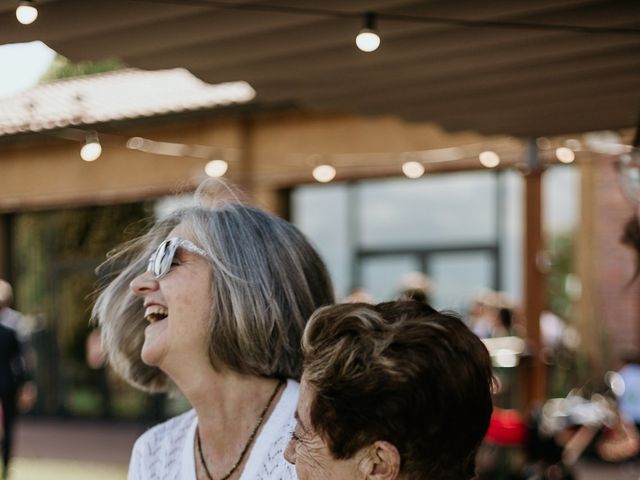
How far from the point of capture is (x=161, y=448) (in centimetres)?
289

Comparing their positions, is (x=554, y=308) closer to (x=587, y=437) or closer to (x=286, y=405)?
(x=587, y=437)

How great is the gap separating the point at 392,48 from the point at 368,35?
55 cm

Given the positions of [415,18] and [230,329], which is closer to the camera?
[230,329]

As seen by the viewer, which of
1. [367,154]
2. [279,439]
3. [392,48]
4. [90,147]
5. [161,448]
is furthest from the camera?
[367,154]

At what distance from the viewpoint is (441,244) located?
13.9 m

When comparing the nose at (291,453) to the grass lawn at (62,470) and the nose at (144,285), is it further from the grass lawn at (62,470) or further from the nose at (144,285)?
the grass lawn at (62,470)

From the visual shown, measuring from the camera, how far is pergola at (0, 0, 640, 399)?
399 centimetres

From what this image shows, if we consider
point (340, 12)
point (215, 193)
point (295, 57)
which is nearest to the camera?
point (215, 193)

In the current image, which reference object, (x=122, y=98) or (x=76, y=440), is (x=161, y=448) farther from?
(x=122, y=98)

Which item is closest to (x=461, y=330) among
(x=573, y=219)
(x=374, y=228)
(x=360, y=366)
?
(x=360, y=366)

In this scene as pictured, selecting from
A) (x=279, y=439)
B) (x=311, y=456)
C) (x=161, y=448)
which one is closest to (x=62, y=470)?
(x=161, y=448)

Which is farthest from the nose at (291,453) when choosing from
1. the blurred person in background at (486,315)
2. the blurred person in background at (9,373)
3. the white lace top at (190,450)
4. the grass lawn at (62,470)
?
the grass lawn at (62,470)

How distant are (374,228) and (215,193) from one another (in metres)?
11.5

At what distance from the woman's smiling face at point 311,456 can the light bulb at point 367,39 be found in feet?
7.21
